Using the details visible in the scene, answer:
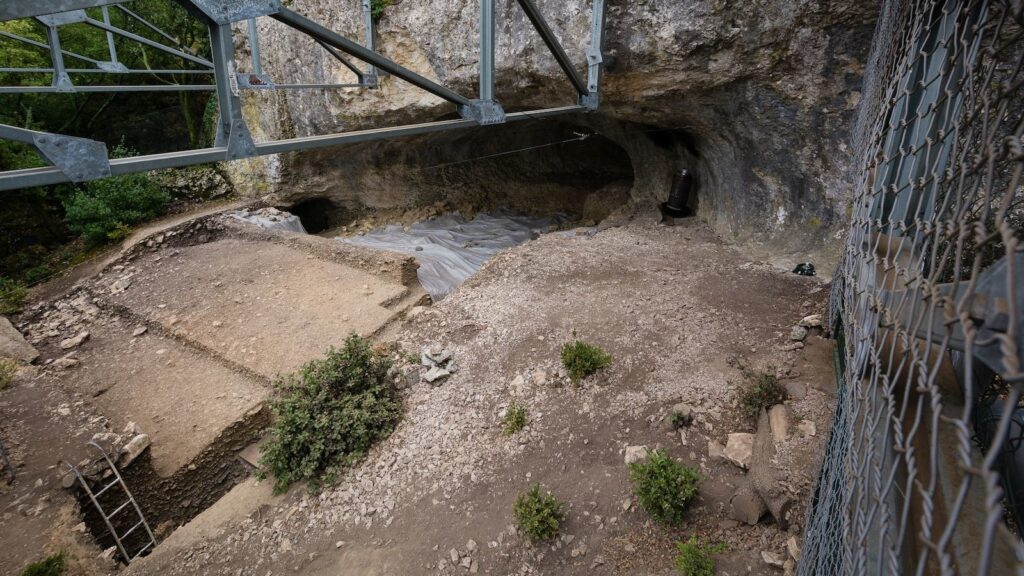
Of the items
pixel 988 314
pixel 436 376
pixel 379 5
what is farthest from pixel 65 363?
pixel 988 314

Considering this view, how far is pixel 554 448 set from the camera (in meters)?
3.89

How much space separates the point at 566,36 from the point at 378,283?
4.16 metres

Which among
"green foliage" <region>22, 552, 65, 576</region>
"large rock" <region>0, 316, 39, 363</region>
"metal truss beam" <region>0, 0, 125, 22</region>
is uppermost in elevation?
"metal truss beam" <region>0, 0, 125, 22</region>

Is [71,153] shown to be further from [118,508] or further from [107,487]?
[118,508]

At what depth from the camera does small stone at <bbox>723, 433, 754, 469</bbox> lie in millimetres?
3293

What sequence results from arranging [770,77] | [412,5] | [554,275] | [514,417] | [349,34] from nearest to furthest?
1. [514,417]
2. [770,77]
3. [554,275]
4. [412,5]
5. [349,34]

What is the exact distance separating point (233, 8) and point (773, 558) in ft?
12.9

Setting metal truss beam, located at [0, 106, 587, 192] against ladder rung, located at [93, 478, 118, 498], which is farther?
ladder rung, located at [93, 478, 118, 498]

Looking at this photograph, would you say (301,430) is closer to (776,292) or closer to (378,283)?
(378,283)

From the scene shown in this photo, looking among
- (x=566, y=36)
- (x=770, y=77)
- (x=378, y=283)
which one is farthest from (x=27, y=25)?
(x=770, y=77)

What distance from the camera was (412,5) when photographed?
7.85 m

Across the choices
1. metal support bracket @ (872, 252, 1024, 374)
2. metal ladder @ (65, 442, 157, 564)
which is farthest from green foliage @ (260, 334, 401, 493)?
metal support bracket @ (872, 252, 1024, 374)

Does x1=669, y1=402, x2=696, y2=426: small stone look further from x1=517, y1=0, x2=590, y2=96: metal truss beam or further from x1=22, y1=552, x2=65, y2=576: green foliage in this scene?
x1=22, y1=552, x2=65, y2=576: green foliage

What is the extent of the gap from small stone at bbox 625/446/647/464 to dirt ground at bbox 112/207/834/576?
0.09 meters
